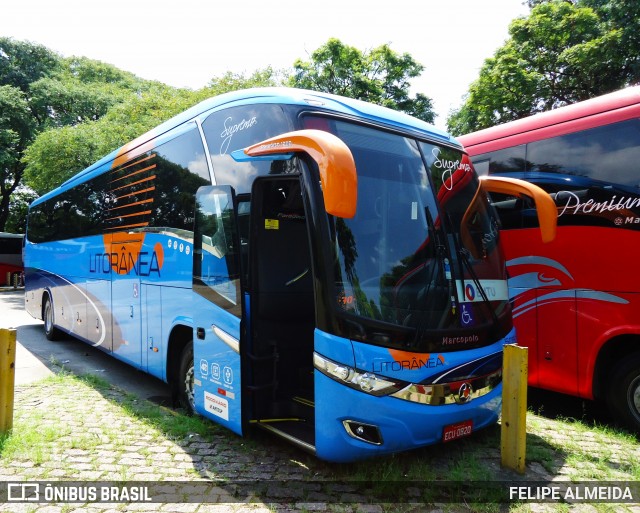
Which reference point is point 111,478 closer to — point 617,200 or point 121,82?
point 617,200

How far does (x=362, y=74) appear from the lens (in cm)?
2159

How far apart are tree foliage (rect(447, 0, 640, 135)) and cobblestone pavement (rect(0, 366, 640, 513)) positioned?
13.1m

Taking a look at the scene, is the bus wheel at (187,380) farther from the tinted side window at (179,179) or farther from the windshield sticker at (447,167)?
the windshield sticker at (447,167)

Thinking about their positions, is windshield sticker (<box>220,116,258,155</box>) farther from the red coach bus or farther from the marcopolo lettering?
the red coach bus

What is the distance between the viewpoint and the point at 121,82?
3594 centimetres

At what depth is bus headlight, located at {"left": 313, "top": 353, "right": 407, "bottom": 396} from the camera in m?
3.72

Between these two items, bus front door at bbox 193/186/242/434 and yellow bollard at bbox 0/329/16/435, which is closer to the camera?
bus front door at bbox 193/186/242/434

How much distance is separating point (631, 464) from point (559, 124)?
3.73m

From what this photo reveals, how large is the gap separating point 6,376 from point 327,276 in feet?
10.7

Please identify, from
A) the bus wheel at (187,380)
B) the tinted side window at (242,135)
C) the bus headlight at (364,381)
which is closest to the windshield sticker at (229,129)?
the tinted side window at (242,135)

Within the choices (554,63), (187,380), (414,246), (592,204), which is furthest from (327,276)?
(554,63)

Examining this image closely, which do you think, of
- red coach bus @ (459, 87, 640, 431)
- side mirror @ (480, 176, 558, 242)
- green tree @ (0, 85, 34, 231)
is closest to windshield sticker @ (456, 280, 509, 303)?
side mirror @ (480, 176, 558, 242)

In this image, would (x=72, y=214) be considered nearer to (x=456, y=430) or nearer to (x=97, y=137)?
(x=456, y=430)

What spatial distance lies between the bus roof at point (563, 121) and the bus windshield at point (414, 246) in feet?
6.43
